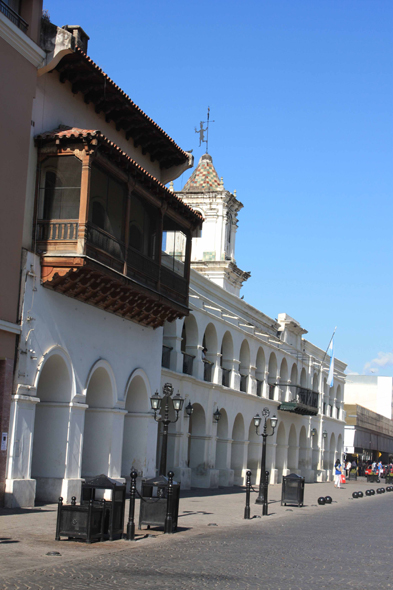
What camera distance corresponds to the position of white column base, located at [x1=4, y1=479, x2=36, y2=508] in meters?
15.9

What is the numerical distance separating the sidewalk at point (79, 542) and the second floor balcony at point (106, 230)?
511 centimetres

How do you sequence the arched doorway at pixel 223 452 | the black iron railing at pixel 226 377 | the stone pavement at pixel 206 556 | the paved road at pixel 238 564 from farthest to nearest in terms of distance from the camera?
the black iron railing at pixel 226 377 → the arched doorway at pixel 223 452 → the stone pavement at pixel 206 556 → the paved road at pixel 238 564

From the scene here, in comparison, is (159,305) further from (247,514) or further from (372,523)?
(372,523)

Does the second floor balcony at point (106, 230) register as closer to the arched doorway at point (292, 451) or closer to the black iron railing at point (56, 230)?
the black iron railing at point (56, 230)

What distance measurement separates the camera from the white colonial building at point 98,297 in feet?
56.2

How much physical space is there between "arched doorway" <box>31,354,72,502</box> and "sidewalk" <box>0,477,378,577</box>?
71 centimetres

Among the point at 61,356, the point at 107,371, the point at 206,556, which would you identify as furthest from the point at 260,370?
the point at 206,556

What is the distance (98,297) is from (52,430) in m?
3.35

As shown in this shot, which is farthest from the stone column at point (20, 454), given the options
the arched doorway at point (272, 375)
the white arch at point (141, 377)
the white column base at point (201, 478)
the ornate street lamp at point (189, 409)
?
the arched doorway at point (272, 375)

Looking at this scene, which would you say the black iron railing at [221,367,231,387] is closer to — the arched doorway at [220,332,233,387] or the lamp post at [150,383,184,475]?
the arched doorway at [220,332,233,387]

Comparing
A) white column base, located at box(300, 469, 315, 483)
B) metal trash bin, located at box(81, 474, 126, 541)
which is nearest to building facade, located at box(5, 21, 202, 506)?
metal trash bin, located at box(81, 474, 126, 541)

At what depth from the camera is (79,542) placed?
12117 millimetres

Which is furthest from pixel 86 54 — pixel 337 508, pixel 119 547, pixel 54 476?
pixel 337 508

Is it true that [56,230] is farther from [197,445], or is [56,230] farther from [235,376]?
[235,376]
